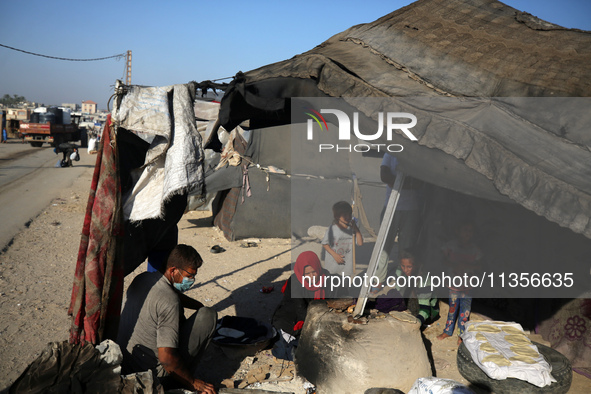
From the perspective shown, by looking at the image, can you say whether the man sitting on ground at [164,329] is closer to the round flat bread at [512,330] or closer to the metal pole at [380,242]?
the metal pole at [380,242]

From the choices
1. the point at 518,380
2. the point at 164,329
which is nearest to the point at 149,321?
the point at 164,329

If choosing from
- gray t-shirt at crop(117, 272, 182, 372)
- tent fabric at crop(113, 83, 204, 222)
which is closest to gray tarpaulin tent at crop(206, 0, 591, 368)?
tent fabric at crop(113, 83, 204, 222)

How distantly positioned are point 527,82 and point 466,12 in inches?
49.1

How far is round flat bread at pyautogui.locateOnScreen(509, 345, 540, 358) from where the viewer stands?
3564 mm

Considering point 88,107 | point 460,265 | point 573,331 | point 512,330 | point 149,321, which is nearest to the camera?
point 149,321

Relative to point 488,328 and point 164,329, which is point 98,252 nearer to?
point 164,329

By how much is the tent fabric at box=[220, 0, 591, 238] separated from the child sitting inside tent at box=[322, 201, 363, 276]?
1.91 meters

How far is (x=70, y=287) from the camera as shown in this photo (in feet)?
18.6

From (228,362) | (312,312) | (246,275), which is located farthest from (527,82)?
(246,275)

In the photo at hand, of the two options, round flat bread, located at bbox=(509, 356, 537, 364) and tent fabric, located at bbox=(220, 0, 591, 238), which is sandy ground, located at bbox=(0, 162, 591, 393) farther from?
tent fabric, located at bbox=(220, 0, 591, 238)

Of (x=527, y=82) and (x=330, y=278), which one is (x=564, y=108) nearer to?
(x=527, y=82)

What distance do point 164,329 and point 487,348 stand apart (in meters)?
2.62

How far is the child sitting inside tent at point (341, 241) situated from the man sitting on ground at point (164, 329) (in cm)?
227

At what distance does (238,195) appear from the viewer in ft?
29.3
